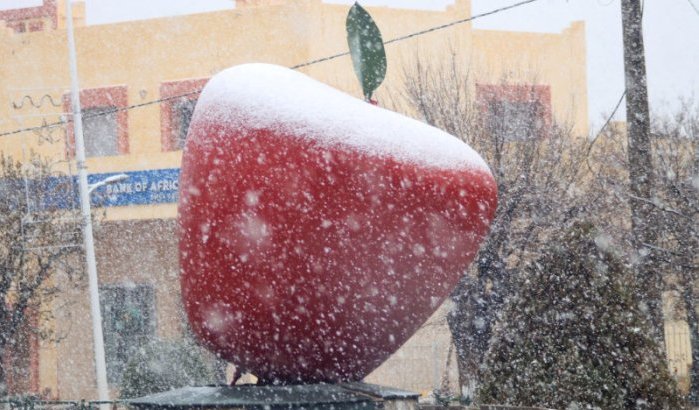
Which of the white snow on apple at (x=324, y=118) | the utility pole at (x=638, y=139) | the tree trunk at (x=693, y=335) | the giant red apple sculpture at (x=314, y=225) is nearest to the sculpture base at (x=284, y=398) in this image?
the giant red apple sculpture at (x=314, y=225)

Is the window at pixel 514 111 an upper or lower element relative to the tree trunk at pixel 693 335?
upper

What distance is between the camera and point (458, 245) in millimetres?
5641

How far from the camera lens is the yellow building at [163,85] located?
21125 millimetres

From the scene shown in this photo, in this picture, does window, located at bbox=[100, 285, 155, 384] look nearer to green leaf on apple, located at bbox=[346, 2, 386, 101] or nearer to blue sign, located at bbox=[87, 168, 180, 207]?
blue sign, located at bbox=[87, 168, 180, 207]

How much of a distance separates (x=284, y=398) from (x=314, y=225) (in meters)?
0.81

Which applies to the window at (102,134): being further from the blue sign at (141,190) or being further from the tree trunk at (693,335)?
the tree trunk at (693,335)

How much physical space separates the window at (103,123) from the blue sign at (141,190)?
72 centimetres

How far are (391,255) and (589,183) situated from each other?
14.0m

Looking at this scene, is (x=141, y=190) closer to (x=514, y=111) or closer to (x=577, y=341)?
(x=514, y=111)

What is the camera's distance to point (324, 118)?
18.0 feet

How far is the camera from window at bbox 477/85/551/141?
720 inches

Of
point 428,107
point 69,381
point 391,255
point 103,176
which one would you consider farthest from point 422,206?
point 69,381

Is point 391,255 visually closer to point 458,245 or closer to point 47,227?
point 458,245

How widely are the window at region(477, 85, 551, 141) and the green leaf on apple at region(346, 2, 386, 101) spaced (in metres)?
12.0
